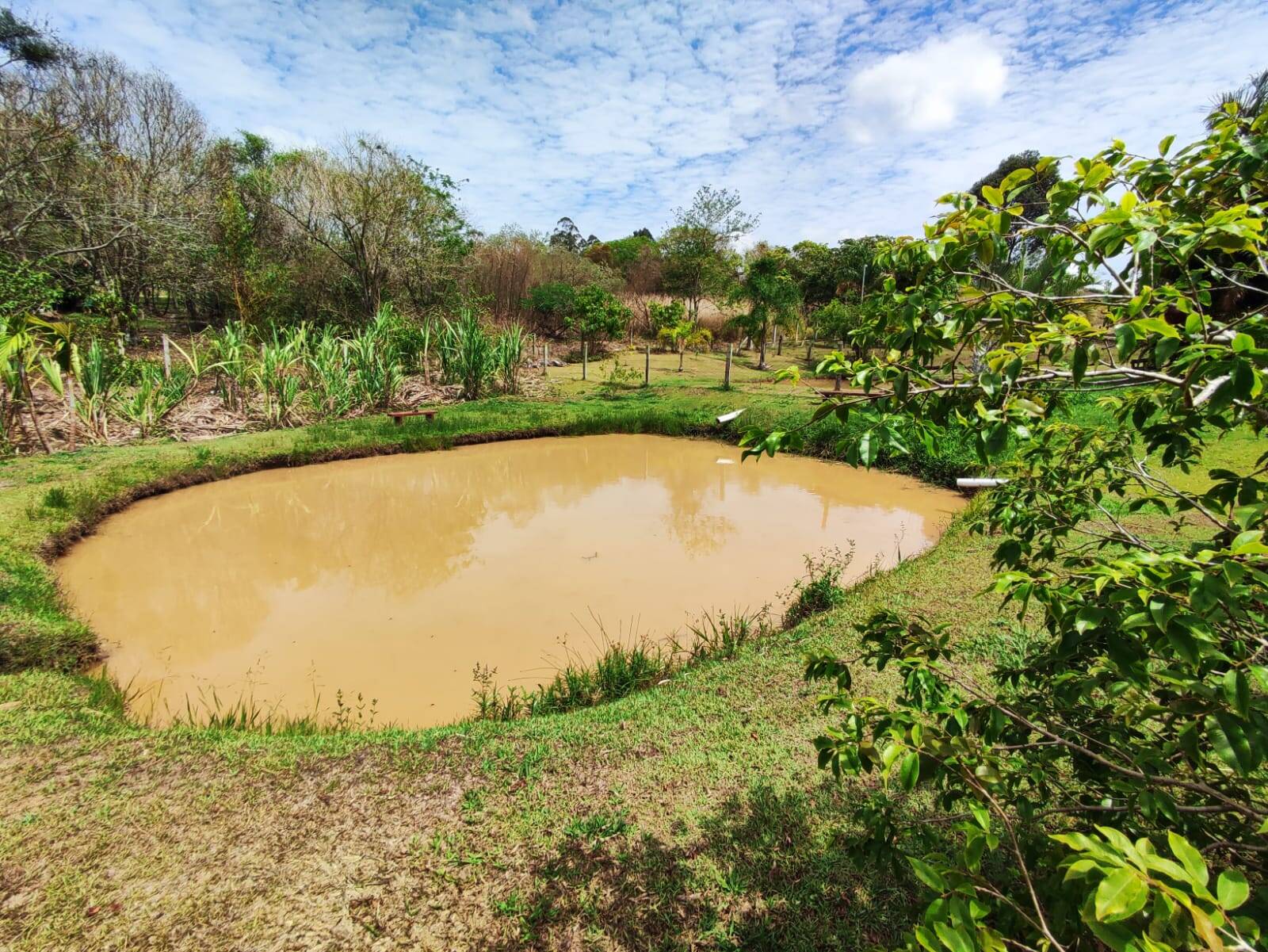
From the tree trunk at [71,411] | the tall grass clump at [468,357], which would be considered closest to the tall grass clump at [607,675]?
the tree trunk at [71,411]

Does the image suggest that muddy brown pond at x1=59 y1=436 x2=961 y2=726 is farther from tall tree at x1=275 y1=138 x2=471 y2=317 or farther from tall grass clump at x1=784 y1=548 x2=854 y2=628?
tall tree at x1=275 y1=138 x2=471 y2=317

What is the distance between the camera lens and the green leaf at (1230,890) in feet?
1.89

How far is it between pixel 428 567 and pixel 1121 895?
4984 millimetres

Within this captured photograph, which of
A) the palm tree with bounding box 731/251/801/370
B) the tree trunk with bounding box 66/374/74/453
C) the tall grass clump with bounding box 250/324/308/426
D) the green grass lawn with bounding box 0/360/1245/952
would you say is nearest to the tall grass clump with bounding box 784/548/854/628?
the green grass lawn with bounding box 0/360/1245/952

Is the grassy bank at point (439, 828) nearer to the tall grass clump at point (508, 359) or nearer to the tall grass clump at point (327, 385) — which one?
the tall grass clump at point (327, 385)

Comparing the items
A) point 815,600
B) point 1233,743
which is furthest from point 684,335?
point 1233,743

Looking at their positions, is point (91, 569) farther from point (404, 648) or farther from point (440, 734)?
point (440, 734)

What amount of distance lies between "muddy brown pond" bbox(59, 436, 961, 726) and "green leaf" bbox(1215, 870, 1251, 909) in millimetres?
3042

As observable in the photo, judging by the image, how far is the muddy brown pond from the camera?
136 inches

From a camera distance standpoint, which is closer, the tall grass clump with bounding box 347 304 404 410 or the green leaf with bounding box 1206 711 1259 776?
the green leaf with bounding box 1206 711 1259 776

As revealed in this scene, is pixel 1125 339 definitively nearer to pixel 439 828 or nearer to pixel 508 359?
pixel 439 828

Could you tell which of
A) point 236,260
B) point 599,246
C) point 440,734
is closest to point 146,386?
point 236,260

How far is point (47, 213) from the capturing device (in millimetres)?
10797

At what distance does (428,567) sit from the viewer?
4.99 meters
